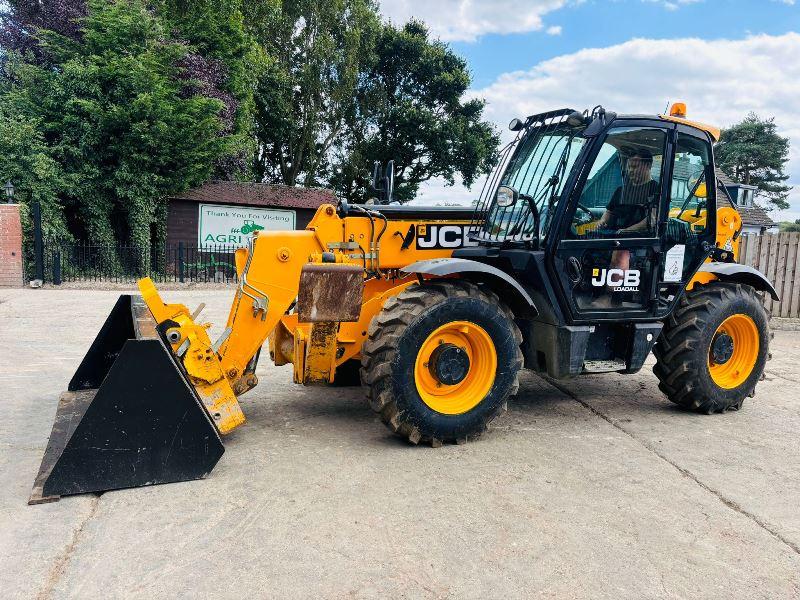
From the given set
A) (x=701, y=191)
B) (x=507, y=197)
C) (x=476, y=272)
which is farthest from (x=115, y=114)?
(x=701, y=191)

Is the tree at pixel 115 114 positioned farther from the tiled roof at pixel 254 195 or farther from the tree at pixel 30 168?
the tiled roof at pixel 254 195

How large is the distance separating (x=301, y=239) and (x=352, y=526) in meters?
2.28

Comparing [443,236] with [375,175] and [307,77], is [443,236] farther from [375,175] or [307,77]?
[307,77]

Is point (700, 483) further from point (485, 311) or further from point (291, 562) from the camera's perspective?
point (291, 562)

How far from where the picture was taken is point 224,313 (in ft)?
36.4

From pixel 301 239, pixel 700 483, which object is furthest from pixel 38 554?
pixel 700 483

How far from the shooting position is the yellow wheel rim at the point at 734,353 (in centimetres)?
546

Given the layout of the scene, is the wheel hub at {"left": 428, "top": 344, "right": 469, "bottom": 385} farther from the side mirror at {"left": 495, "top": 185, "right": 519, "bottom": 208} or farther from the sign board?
the sign board

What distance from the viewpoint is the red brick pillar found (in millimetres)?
14719

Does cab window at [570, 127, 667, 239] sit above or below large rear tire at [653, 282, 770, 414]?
above

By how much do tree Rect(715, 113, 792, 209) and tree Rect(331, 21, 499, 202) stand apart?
25.8m

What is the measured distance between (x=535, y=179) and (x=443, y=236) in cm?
98

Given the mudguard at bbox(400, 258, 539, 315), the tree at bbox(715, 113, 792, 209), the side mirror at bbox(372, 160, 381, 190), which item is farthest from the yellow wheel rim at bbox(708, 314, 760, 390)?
the tree at bbox(715, 113, 792, 209)

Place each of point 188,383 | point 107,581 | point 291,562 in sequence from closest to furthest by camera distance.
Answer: point 107,581 → point 291,562 → point 188,383
